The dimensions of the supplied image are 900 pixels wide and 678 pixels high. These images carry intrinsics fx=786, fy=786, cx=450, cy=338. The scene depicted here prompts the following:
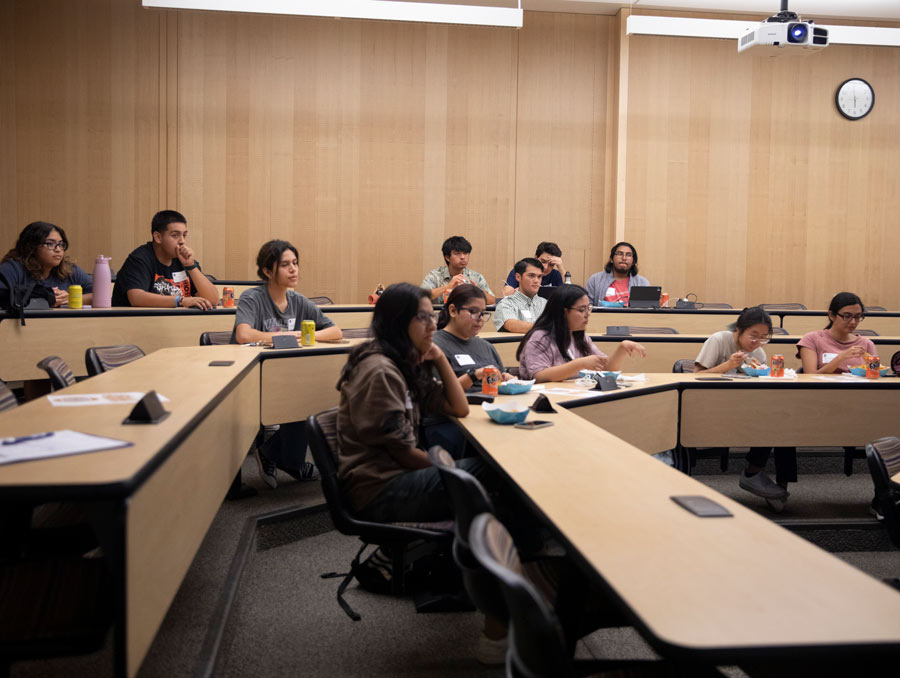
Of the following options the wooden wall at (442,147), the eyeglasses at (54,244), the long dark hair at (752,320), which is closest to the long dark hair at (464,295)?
the long dark hair at (752,320)

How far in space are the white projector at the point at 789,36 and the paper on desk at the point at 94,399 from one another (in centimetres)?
540

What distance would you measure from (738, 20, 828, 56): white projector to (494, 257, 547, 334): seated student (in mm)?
2524

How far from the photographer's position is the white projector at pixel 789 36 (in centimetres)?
588

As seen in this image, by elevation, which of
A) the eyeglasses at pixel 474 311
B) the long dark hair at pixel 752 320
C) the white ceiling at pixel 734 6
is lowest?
the long dark hair at pixel 752 320

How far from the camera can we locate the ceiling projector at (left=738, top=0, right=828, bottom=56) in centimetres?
588

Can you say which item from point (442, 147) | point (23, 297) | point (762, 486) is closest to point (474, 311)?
point (762, 486)

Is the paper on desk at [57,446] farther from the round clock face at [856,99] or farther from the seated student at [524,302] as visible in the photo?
the round clock face at [856,99]

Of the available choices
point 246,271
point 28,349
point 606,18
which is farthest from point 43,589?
point 606,18

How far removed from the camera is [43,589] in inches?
65.0

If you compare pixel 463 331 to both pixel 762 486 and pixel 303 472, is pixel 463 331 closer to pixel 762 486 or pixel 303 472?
pixel 303 472

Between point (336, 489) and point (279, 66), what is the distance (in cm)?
633

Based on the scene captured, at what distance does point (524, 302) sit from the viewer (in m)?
5.32

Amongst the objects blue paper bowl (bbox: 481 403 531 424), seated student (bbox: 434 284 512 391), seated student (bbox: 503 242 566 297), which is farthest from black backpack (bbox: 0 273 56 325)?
seated student (bbox: 503 242 566 297)

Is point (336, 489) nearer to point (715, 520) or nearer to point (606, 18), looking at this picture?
point (715, 520)
